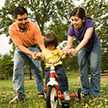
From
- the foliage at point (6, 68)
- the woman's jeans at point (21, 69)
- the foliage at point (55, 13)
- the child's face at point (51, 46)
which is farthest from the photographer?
the foliage at point (6, 68)

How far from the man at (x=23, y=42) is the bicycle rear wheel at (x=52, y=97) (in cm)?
263

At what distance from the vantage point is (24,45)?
10469mm

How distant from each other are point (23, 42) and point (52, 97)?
3.30 m

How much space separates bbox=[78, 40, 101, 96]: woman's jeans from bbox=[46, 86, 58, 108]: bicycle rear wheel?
2784 mm

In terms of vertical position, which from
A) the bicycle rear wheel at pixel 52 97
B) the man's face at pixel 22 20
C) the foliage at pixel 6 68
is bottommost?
the bicycle rear wheel at pixel 52 97

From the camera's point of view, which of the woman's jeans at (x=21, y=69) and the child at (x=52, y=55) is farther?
the woman's jeans at (x=21, y=69)

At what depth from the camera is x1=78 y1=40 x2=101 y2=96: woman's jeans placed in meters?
10.00

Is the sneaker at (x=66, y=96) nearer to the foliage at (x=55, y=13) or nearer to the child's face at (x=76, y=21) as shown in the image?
the child's face at (x=76, y=21)

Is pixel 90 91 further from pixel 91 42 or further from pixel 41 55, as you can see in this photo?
pixel 41 55

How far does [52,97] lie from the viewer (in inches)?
291

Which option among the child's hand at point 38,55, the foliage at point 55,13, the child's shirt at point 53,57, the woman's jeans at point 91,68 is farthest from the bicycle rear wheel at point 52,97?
the foliage at point 55,13

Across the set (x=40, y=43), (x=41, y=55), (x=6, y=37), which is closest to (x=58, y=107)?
(x=41, y=55)

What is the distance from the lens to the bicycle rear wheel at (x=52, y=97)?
24.1ft

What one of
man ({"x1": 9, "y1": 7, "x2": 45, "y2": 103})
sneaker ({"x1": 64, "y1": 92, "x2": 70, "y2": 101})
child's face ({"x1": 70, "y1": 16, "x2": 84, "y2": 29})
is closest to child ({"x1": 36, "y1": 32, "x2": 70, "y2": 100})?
sneaker ({"x1": 64, "y1": 92, "x2": 70, "y2": 101})
